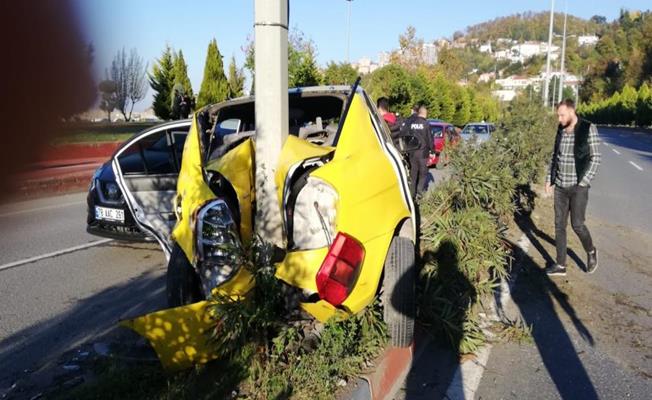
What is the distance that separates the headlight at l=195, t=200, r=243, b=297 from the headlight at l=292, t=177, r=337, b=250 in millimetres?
414

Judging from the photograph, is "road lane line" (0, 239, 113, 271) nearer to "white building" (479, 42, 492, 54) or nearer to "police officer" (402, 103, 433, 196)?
"police officer" (402, 103, 433, 196)

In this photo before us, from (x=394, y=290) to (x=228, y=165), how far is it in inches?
58.8

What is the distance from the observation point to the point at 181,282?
3.89 m

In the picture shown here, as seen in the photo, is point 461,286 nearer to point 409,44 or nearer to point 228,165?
point 228,165

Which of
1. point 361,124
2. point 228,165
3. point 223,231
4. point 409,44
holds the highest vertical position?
point 409,44

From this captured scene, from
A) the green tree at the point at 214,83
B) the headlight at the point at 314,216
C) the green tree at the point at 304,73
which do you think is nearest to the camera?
the headlight at the point at 314,216

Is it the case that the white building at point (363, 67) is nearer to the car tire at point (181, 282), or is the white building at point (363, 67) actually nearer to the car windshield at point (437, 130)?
the car windshield at point (437, 130)

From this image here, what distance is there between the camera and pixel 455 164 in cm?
681

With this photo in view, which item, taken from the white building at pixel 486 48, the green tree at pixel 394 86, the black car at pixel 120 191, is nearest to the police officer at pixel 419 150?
the black car at pixel 120 191

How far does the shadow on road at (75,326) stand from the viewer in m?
4.00

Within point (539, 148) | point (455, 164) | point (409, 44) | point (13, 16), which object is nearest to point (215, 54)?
point (539, 148)

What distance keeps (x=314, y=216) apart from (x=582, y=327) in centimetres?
286

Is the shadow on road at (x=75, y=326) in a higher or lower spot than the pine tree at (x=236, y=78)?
lower

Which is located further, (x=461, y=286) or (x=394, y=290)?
(x=461, y=286)
